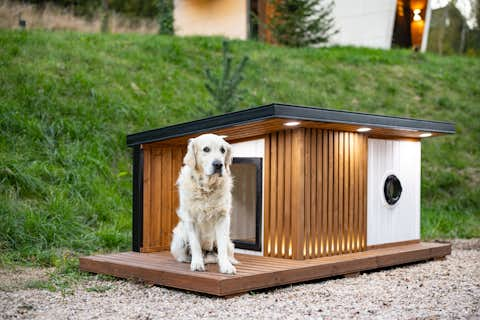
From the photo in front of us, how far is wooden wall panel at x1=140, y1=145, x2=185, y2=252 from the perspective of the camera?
8.04 metres

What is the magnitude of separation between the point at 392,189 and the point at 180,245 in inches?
135

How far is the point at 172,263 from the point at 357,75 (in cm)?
1260

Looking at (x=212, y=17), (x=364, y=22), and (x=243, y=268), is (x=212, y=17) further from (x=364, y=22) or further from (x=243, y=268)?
(x=243, y=268)

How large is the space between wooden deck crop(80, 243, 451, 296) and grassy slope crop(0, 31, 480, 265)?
4.49ft

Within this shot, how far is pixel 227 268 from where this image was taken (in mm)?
5957

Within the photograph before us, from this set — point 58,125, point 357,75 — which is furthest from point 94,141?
point 357,75

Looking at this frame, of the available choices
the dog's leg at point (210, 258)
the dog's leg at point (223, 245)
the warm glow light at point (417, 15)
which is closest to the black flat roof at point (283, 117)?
the dog's leg at point (223, 245)

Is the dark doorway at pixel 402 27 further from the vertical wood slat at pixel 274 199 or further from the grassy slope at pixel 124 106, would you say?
the vertical wood slat at pixel 274 199

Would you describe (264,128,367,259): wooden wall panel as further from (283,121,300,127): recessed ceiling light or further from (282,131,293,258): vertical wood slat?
(283,121,300,127): recessed ceiling light

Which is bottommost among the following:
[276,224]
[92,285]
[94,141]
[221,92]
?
[92,285]

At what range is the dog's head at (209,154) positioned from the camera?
6.02 meters

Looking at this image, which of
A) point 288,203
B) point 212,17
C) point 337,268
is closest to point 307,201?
Answer: point 288,203

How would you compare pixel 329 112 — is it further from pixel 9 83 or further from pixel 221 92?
pixel 9 83

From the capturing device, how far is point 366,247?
26.5 feet
